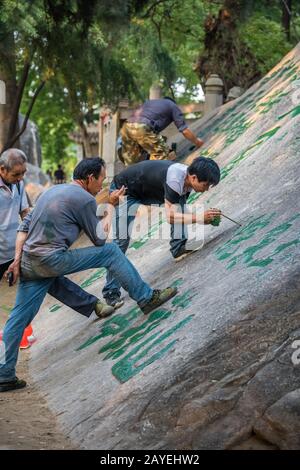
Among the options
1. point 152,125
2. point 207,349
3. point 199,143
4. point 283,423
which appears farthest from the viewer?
point 199,143

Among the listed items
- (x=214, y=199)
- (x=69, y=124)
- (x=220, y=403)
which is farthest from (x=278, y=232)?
(x=69, y=124)

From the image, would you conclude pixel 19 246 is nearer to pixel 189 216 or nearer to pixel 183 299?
pixel 183 299

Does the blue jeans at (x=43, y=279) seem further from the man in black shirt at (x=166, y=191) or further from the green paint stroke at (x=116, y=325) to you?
the man in black shirt at (x=166, y=191)

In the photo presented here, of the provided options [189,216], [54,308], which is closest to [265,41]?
[54,308]

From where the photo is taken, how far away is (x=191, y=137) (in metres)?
13.4

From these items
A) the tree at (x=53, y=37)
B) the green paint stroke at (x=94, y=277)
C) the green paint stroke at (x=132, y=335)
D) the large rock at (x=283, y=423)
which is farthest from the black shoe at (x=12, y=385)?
the tree at (x=53, y=37)

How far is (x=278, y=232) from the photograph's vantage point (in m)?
6.80

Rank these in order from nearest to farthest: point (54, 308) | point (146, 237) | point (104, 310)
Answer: point (104, 310) → point (54, 308) → point (146, 237)

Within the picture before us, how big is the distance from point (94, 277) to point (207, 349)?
617 cm

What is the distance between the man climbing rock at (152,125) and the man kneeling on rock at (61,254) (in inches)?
229

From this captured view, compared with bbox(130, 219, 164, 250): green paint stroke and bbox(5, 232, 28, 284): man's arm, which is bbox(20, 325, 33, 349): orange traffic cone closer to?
bbox(5, 232, 28, 284): man's arm

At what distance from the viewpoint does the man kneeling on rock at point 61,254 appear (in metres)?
6.67

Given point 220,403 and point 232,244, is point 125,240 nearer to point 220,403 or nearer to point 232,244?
point 232,244

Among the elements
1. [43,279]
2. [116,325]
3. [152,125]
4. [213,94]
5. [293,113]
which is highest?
[213,94]
